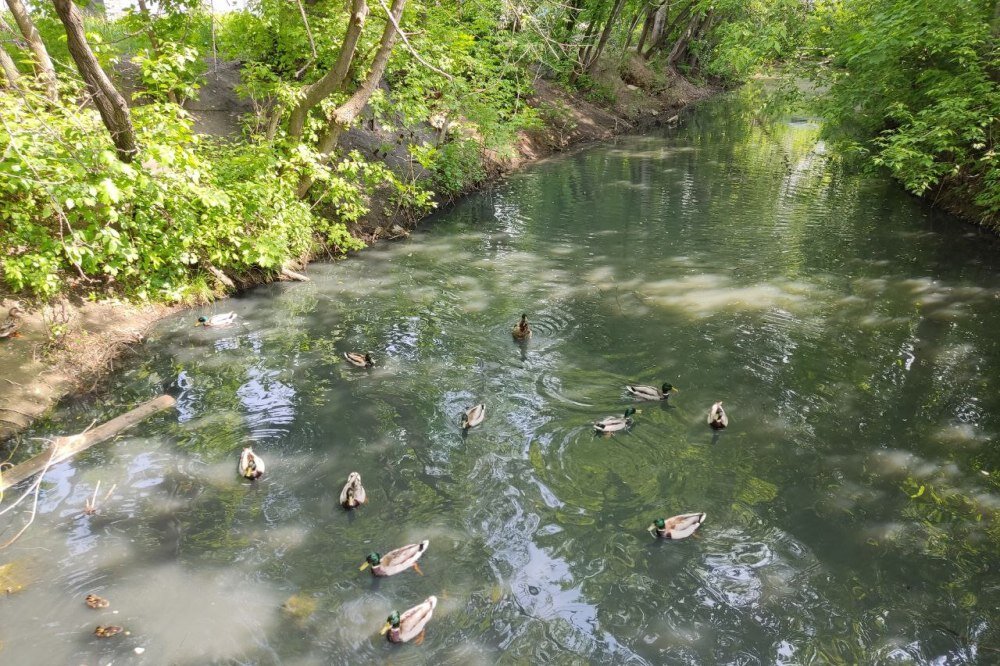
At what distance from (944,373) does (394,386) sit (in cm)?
890

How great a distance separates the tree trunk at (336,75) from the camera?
1053cm

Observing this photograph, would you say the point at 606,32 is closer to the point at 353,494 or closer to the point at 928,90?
the point at 928,90

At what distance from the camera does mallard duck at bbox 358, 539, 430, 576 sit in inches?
230

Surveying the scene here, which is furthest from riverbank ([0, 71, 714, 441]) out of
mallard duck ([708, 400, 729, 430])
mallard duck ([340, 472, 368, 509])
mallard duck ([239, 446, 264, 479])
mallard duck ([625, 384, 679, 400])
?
mallard duck ([708, 400, 729, 430])

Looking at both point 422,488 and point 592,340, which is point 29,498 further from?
point 592,340

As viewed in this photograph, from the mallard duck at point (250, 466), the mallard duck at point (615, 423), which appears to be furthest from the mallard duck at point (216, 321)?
the mallard duck at point (615, 423)

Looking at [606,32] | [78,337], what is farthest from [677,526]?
[606,32]

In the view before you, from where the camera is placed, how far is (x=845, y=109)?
17891mm

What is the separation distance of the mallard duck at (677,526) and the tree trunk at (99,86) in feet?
28.0

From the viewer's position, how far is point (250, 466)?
712cm

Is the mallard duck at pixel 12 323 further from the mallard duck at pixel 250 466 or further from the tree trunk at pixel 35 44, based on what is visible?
the mallard duck at pixel 250 466

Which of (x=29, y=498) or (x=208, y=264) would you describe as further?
(x=208, y=264)

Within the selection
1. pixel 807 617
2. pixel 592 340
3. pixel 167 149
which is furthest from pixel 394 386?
pixel 807 617

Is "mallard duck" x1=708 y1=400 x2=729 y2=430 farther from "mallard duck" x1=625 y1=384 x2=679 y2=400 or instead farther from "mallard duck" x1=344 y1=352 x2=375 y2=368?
"mallard duck" x1=344 y1=352 x2=375 y2=368
